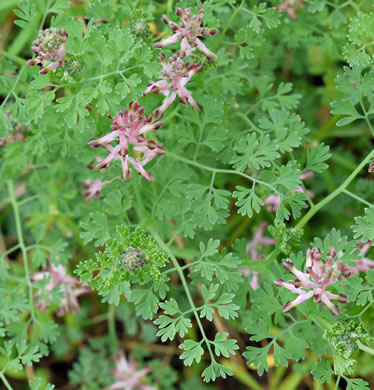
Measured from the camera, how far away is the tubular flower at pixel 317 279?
2486 mm

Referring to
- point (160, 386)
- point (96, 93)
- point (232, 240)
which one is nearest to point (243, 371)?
point (160, 386)

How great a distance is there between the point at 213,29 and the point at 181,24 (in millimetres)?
236

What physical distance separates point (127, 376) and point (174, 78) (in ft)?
9.09

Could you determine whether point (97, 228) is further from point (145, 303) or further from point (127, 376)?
point (127, 376)

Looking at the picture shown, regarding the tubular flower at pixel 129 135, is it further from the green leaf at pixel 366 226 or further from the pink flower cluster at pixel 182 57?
the green leaf at pixel 366 226

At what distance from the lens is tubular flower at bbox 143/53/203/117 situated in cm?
263

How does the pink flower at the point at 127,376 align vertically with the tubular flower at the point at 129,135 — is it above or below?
below

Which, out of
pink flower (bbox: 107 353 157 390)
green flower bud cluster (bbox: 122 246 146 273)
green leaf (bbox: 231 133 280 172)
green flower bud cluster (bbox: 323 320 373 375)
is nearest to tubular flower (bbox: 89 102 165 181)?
green flower bud cluster (bbox: 122 246 146 273)

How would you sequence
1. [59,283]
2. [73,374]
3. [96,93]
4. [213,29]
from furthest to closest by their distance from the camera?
[73,374], [59,283], [213,29], [96,93]

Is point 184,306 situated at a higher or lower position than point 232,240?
lower

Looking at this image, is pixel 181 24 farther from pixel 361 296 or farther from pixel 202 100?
pixel 361 296

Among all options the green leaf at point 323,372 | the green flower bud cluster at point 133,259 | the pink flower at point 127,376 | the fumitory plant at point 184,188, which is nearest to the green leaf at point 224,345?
the fumitory plant at point 184,188

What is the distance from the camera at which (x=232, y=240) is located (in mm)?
4488

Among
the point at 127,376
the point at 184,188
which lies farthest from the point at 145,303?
the point at 127,376
